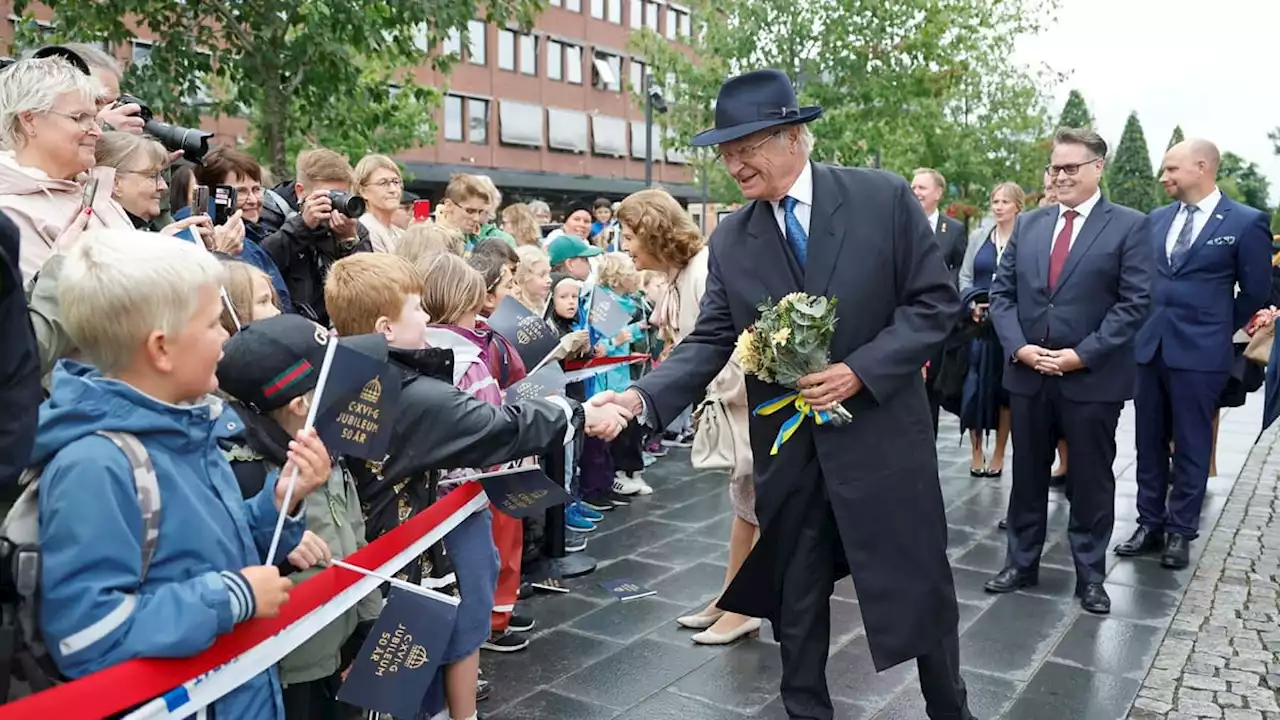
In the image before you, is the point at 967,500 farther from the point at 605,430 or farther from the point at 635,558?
the point at 605,430

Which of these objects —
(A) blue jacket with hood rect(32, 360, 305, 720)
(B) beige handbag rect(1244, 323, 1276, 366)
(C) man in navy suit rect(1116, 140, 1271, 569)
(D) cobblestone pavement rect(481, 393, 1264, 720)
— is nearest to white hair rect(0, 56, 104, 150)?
(A) blue jacket with hood rect(32, 360, 305, 720)

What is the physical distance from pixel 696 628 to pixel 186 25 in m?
8.57

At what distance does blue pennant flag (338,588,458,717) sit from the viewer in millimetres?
2865

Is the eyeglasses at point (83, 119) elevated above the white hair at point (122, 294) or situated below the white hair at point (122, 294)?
above

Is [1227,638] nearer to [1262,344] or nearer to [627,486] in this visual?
[1262,344]

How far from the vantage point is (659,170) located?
53.7m

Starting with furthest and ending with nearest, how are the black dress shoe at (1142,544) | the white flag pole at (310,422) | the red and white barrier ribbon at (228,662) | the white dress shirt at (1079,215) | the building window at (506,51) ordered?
the building window at (506,51) < the black dress shoe at (1142,544) < the white dress shirt at (1079,215) < the white flag pole at (310,422) < the red and white barrier ribbon at (228,662)

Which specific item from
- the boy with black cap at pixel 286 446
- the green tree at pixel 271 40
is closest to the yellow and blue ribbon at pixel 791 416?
the boy with black cap at pixel 286 446

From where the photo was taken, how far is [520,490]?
11.7 ft

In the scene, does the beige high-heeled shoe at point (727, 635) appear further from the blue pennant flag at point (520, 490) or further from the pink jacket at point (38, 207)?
the pink jacket at point (38, 207)

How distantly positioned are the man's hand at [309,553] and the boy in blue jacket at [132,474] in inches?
11.3

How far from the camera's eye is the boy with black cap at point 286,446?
104 inches

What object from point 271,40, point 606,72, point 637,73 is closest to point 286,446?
point 271,40

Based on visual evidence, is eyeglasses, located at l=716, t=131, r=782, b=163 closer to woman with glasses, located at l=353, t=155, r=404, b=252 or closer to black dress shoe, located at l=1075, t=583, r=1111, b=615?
woman with glasses, located at l=353, t=155, r=404, b=252
